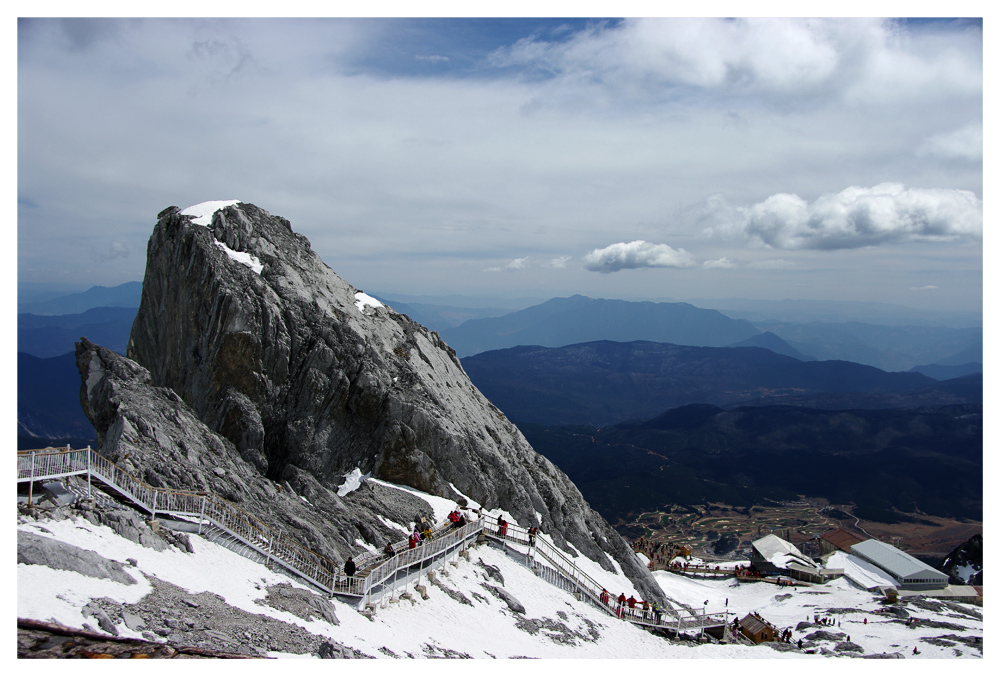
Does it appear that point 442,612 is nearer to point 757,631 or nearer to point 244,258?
point 757,631

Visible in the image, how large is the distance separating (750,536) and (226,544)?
142 metres

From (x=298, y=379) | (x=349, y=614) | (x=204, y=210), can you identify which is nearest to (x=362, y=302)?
(x=298, y=379)

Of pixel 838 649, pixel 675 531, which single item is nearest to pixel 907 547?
pixel 675 531

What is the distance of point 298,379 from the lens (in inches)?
1786

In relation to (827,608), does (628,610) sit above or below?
above

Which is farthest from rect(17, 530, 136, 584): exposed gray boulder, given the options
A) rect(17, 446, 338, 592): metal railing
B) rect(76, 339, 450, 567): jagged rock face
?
rect(76, 339, 450, 567): jagged rock face

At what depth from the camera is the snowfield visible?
17.4 m

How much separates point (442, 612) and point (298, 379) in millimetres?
24068

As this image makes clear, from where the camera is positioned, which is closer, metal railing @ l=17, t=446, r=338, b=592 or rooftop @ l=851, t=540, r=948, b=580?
metal railing @ l=17, t=446, r=338, b=592

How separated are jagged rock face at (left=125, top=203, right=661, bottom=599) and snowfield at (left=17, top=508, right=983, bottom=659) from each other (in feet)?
16.8

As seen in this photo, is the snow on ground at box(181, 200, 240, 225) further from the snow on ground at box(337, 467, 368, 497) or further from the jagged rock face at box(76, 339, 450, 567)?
the snow on ground at box(337, 467, 368, 497)

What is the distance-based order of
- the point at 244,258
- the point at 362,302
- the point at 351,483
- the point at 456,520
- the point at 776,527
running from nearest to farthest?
the point at 456,520
the point at 351,483
the point at 244,258
the point at 362,302
the point at 776,527

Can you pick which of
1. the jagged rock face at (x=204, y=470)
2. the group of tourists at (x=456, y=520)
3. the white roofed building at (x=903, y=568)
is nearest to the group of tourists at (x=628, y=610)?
the group of tourists at (x=456, y=520)

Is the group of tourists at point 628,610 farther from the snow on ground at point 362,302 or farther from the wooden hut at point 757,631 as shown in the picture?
the snow on ground at point 362,302
